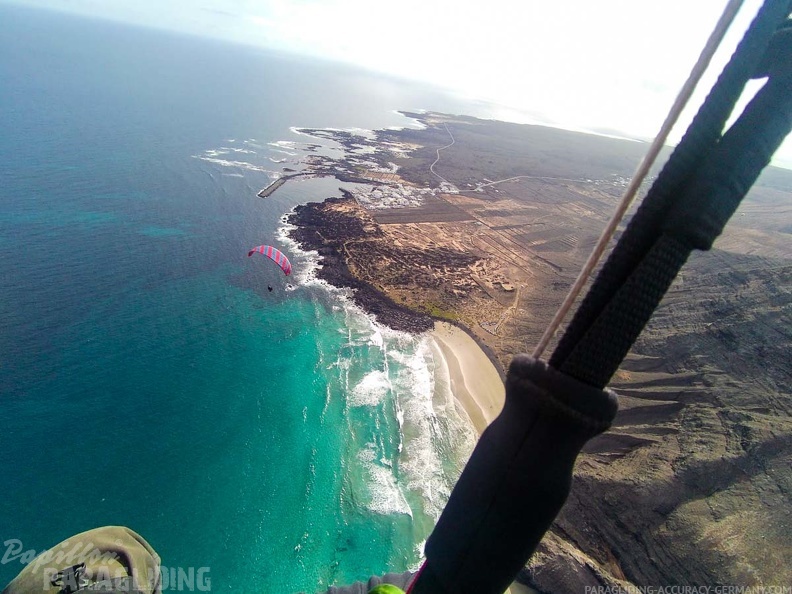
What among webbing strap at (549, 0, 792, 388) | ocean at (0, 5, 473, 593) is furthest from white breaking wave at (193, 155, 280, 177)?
webbing strap at (549, 0, 792, 388)

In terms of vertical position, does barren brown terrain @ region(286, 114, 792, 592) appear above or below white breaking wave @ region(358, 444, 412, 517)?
above

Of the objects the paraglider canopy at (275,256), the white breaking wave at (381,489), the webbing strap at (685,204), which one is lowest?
the white breaking wave at (381,489)

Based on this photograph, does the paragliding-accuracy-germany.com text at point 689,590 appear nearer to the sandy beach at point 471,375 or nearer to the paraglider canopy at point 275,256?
the sandy beach at point 471,375

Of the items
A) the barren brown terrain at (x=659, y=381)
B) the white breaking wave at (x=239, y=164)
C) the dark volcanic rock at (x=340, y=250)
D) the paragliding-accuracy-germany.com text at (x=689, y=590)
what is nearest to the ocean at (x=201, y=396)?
the dark volcanic rock at (x=340, y=250)

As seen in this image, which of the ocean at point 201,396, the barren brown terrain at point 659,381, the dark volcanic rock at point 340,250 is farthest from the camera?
the dark volcanic rock at point 340,250

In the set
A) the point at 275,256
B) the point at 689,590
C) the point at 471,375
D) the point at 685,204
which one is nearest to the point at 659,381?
the point at 471,375

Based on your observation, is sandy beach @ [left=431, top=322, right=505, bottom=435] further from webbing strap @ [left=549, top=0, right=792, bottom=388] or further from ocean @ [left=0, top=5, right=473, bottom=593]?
webbing strap @ [left=549, top=0, right=792, bottom=388]
